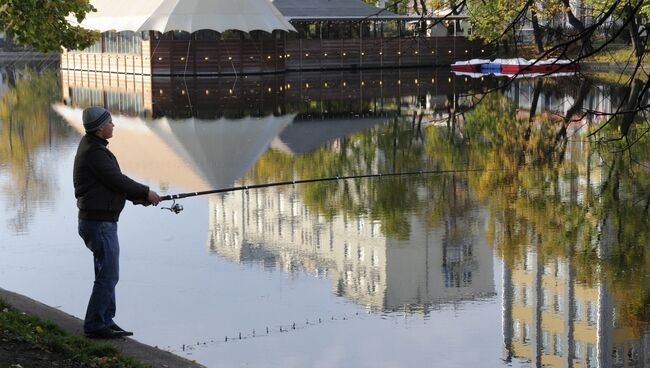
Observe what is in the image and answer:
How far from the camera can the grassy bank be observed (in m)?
10.0

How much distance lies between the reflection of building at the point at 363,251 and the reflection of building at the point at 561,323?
→ 0.57 m

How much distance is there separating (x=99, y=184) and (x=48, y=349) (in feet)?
5.72

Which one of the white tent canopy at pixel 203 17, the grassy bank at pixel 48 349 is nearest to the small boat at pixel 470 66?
the white tent canopy at pixel 203 17

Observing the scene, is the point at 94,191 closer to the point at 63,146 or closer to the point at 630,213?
the point at 630,213

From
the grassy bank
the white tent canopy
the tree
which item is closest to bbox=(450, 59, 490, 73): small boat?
the white tent canopy

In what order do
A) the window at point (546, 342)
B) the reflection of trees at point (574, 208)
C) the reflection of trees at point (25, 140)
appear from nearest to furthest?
the window at point (546, 342) < the reflection of trees at point (574, 208) < the reflection of trees at point (25, 140)

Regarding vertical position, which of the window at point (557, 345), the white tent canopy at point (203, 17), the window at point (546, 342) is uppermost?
the white tent canopy at point (203, 17)

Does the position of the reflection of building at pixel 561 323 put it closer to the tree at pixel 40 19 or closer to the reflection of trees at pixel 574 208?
the reflection of trees at pixel 574 208

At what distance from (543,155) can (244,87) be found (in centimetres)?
3211

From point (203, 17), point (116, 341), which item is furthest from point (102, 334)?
point (203, 17)

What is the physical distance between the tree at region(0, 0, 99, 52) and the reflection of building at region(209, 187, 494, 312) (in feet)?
11.7

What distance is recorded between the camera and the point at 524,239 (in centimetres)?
1767

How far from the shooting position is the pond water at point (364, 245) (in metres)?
12.7

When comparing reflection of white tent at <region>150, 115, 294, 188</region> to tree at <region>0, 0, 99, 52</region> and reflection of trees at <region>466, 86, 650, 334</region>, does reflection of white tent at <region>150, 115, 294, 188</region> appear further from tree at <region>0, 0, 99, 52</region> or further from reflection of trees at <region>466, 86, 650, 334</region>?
tree at <region>0, 0, 99, 52</region>
